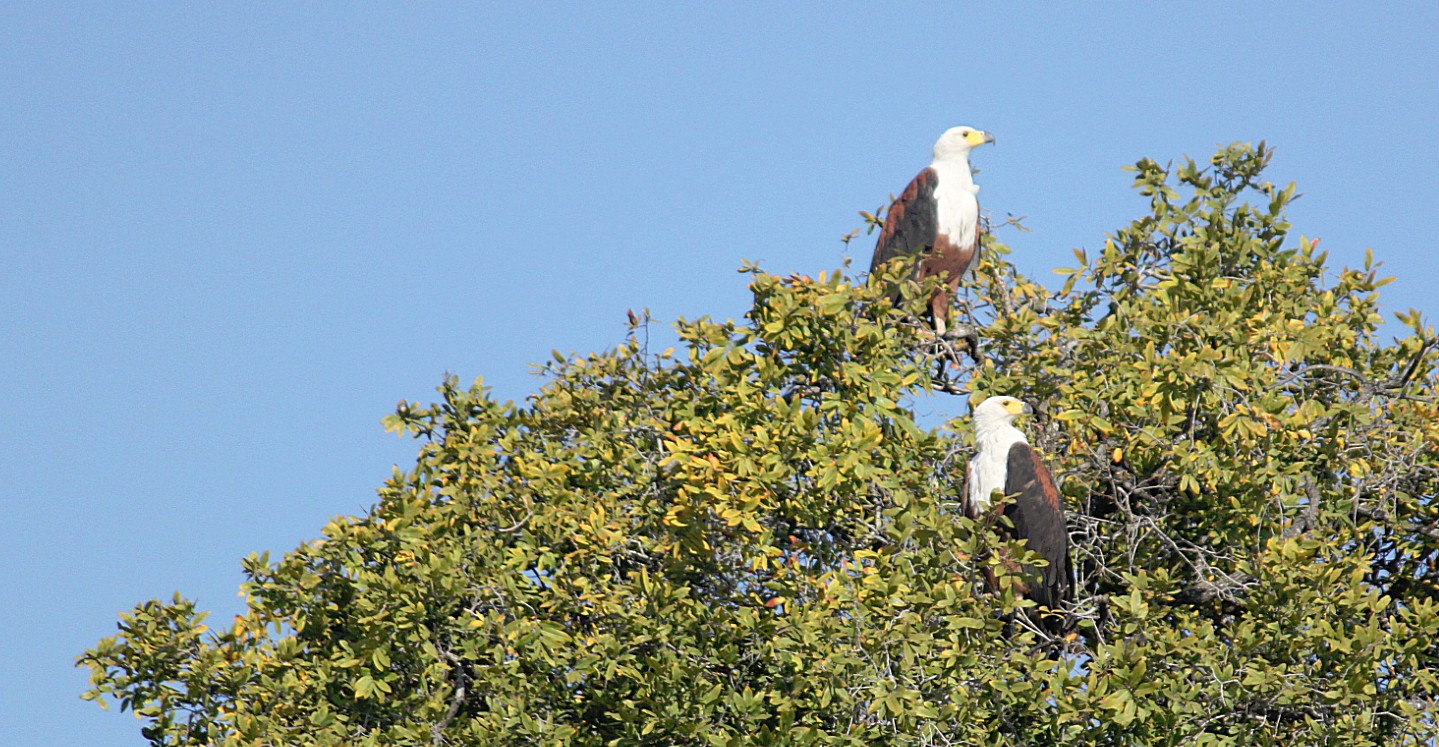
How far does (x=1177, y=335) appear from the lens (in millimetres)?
7977

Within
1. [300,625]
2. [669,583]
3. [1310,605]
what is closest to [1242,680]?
[1310,605]

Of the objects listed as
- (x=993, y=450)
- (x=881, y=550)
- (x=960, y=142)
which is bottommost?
(x=881, y=550)

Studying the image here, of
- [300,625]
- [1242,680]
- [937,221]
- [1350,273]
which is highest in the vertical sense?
[937,221]

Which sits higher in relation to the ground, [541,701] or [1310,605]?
[541,701]

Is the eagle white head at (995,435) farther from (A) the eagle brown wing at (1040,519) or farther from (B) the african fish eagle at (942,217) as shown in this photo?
(B) the african fish eagle at (942,217)

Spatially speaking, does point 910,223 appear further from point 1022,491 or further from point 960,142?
point 1022,491

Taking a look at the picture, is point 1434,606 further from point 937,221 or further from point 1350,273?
point 937,221

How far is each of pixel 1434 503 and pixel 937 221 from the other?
13.0ft

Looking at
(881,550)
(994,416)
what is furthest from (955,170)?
(881,550)

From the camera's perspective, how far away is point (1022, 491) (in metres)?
8.33

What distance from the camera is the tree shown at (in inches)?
269

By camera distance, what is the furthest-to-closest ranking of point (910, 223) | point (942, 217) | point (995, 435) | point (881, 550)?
point (910, 223) < point (942, 217) < point (995, 435) < point (881, 550)

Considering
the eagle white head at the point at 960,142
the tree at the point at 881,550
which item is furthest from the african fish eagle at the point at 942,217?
the tree at the point at 881,550

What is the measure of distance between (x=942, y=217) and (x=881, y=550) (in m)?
4.03
